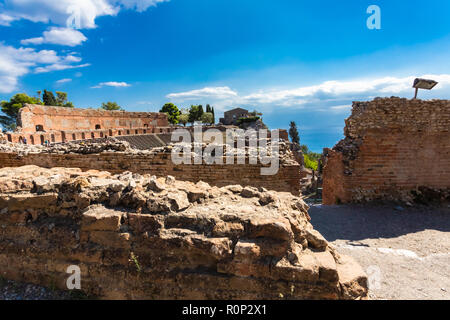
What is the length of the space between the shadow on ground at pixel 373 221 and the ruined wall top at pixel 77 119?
28604 mm

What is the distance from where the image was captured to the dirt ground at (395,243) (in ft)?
13.0

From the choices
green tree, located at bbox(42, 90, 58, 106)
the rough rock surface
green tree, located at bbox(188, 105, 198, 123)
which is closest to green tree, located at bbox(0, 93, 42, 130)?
green tree, located at bbox(42, 90, 58, 106)

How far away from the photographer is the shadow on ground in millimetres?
6723

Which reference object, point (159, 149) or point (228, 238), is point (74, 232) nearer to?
point (228, 238)

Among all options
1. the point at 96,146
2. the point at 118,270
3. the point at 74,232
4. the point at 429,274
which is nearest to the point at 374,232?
the point at 429,274

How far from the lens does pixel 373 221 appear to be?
753cm

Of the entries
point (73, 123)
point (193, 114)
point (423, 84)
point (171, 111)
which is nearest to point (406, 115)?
point (423, 84)

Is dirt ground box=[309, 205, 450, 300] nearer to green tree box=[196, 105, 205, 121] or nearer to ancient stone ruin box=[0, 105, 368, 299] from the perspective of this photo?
ancient stone ruin box=[0, 105, 368, 299]

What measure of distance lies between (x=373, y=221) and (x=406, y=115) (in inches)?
165

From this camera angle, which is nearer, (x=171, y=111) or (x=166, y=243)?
(x=166, y=243)

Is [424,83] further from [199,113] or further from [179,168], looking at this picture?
[199,113]

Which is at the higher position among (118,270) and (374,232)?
(118,270)

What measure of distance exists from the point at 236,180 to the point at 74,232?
13.9 ft

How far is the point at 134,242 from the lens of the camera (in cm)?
265
